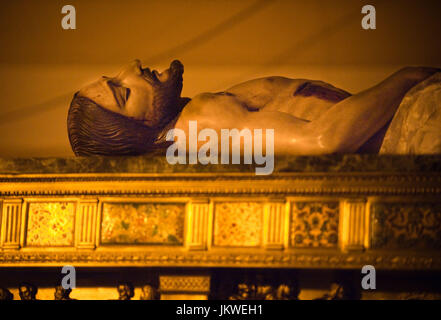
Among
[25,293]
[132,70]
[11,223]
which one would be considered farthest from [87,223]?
[132,70]

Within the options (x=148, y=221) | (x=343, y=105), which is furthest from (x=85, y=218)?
(x=343, y=105)

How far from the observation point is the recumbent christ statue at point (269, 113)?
377cm

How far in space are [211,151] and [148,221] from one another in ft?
1.29

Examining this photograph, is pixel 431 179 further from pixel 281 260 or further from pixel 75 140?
pixel 75 140

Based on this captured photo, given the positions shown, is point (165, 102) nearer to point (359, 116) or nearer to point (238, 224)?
point (238, 224)

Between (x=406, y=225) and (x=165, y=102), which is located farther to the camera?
(x=165, y=102)

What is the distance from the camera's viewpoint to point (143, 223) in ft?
12.2

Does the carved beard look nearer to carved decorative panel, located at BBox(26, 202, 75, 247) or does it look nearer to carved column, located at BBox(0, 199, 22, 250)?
carved decorative panel, located at BBox(26, 202, 75, 247)

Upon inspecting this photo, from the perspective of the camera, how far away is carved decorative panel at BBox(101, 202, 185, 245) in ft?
12.1

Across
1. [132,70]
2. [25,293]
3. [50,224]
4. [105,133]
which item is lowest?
[25,293]

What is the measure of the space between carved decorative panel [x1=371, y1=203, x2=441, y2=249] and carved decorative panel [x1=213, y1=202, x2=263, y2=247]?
1.49 feet

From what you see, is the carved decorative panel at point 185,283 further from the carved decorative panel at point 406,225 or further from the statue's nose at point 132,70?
the statue's nose at point 132,70

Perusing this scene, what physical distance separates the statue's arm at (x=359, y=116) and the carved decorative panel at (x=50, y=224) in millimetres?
1055

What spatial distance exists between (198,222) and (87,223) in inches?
18.2
